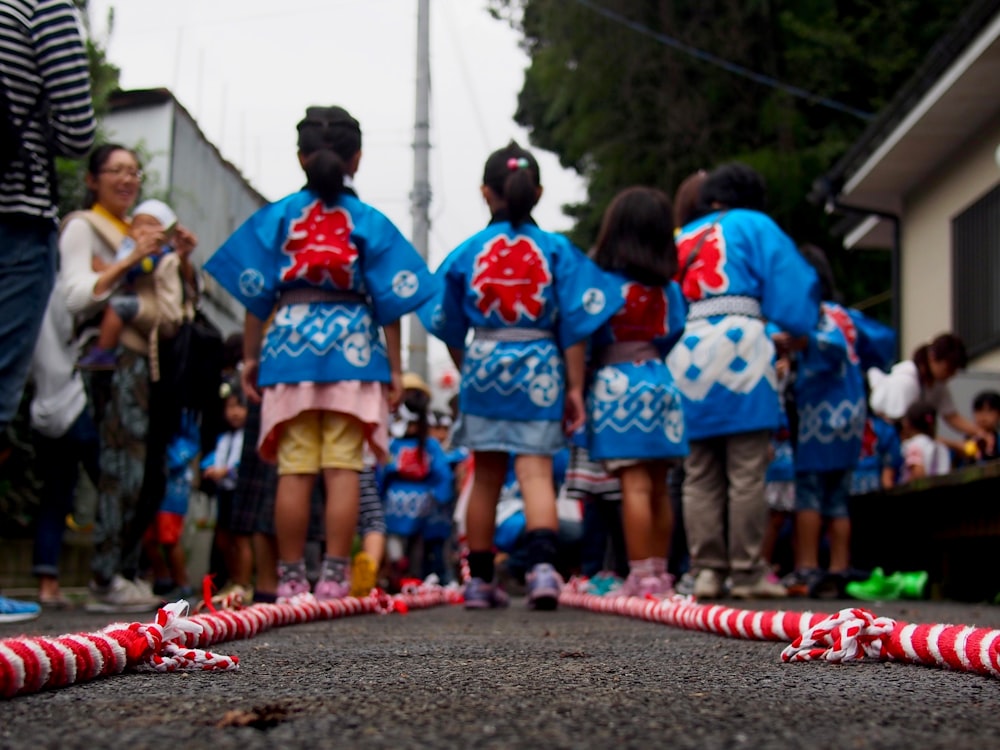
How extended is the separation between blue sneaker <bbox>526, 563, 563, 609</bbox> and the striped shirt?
2.22 meters

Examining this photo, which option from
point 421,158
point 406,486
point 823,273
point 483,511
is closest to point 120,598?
point 483,511

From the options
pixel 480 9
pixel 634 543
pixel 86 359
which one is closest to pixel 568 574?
pixel 634 543

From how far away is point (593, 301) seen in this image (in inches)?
198

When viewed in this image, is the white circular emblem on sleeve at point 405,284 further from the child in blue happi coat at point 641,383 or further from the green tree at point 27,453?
the green tree at point 27,453

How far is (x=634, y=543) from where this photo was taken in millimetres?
5016

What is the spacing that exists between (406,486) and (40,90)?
563 cm

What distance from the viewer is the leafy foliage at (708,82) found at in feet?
49.6

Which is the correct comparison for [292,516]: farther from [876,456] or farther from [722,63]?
[722,63]

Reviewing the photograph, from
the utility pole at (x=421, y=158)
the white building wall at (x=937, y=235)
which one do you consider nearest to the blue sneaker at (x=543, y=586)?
the white building wall at (x=937, y=235)

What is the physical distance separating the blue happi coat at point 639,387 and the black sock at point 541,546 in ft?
1.20

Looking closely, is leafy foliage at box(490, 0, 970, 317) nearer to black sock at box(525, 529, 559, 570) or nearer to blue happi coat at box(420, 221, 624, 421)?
blue happi coat at box(420, 221, 624, 421)

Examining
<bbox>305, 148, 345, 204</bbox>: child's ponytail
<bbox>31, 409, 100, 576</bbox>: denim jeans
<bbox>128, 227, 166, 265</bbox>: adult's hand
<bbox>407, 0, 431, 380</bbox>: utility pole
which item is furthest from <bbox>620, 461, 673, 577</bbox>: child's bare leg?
<bbox>407, 0, 431, 380</bbox>: utility pole

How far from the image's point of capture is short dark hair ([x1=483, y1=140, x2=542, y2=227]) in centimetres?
516

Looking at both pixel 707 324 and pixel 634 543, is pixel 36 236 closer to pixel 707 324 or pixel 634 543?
pixel 634 543
